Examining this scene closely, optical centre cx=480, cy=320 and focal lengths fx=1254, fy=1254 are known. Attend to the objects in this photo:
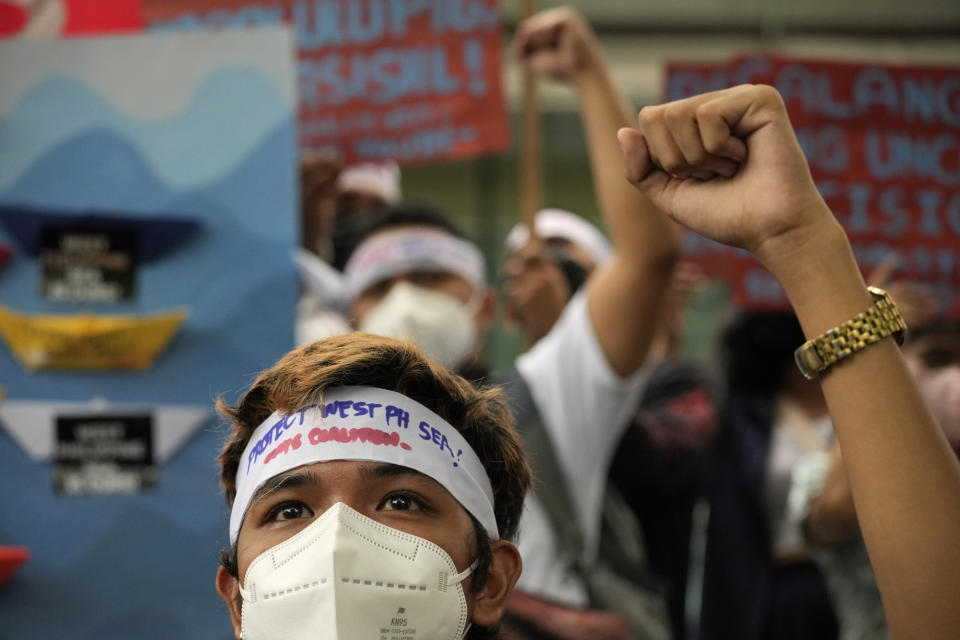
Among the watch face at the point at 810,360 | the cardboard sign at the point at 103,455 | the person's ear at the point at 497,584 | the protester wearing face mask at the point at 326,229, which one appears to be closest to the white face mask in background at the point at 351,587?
the person's ear at the point at 497,584

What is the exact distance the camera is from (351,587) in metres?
1.84

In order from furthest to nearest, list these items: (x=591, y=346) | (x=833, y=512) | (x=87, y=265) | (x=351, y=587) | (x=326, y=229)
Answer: (x=326, y=229) → (x=833, y=512) → (x=591, y=346) → (x=87, y=265) → (x=351, y=587)

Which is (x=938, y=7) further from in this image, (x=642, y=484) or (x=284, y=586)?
(x=284, y=586)

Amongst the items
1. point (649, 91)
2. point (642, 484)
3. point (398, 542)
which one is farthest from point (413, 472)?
point (649, 91)

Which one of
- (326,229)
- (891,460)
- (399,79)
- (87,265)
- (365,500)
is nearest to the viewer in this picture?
(891,460)

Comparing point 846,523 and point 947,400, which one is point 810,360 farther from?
point 846,523

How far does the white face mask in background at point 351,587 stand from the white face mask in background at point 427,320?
169 cm

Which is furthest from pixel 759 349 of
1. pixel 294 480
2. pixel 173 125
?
pixel 294 480

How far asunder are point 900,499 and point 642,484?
2013 mm

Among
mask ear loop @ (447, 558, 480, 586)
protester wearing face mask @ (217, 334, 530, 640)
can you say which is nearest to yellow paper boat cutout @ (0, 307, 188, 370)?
protester wearing face mask @ (217, 334, 530, 640)

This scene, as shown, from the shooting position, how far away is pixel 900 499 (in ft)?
5.60

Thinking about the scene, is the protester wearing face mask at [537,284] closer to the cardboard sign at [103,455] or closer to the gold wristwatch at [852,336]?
the cardboard sign at [103,455]

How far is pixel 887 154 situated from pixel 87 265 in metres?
2.79

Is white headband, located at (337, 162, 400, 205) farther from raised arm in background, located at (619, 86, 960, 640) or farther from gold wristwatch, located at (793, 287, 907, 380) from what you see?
gold wristwatch, located at (793, 287, 907, 380)
